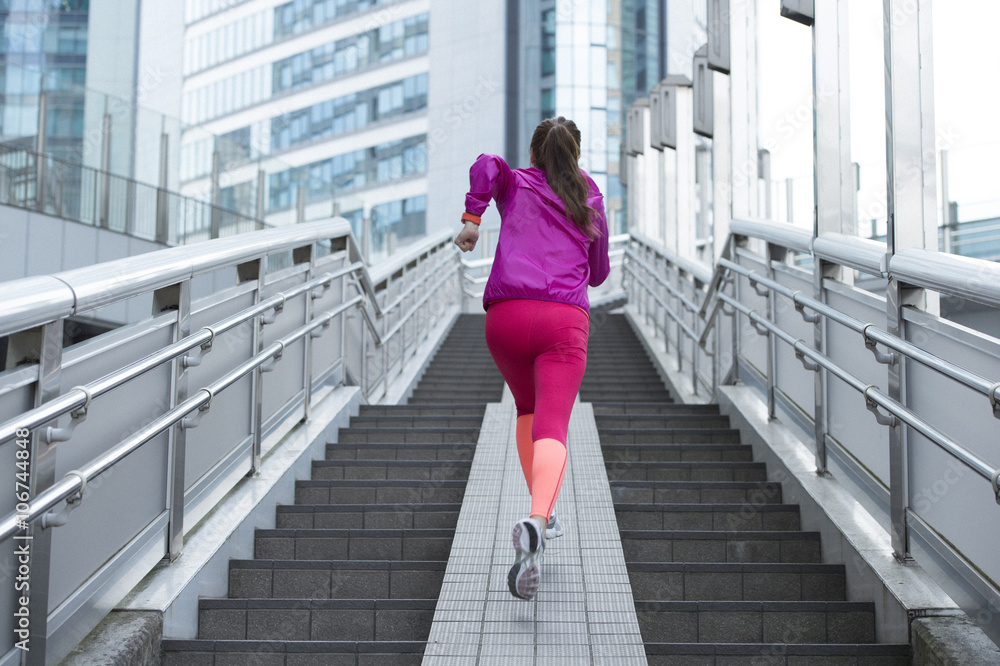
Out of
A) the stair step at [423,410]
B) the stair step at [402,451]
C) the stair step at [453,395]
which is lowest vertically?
the stair step at [402,451]

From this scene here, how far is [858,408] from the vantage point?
11.0ft

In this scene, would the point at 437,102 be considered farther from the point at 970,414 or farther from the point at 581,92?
the point at 970,414

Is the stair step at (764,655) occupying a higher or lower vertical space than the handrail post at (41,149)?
lower

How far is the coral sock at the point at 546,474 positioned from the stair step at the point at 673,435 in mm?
1887

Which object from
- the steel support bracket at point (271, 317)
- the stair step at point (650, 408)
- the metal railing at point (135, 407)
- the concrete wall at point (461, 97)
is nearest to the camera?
the metal railing at point (135, 407)

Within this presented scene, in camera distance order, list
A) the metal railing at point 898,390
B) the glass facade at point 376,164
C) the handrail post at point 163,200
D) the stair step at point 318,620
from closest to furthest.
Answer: the metal railing at point 898,390 → the stair step at point 318,620 → the handrail post at point 163,200 → the glass facade at point 376,164

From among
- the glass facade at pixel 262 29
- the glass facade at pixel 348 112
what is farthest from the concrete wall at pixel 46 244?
the glass facade at pixel 262 29

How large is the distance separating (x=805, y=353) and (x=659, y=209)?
384 inches

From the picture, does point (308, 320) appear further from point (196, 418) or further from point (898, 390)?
point (898, 390)

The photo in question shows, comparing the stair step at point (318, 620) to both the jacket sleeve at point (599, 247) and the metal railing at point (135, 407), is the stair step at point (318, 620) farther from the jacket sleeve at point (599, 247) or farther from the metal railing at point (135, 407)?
the jacket sleeve at point (599, 247)

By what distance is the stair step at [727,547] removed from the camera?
320cm

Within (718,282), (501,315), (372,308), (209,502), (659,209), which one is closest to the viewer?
(501,315)

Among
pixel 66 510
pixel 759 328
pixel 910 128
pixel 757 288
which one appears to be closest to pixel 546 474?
pixel 66 510

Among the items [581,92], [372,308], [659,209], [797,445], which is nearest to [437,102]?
[581,92]
